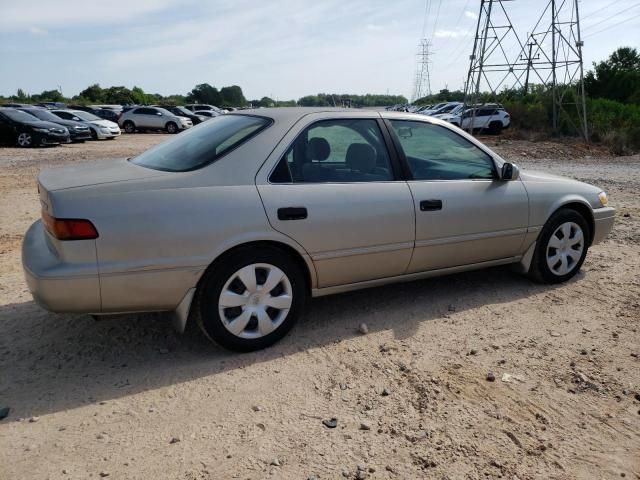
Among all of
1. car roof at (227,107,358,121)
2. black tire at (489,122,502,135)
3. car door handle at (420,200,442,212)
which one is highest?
black tire at (489,122,502,135)

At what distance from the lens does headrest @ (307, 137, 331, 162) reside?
378cm

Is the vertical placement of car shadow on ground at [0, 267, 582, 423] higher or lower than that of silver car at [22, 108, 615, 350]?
lower

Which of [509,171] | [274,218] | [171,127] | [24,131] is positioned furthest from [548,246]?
[171,127]

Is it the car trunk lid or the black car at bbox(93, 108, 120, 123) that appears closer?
the car trunk lid

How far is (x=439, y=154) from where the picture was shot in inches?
171

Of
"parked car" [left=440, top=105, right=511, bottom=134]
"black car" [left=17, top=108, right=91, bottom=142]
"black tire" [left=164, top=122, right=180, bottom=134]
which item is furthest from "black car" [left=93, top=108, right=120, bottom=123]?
"parked car" [left=440, top=105, right=511, bottom=134]

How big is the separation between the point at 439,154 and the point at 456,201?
1.43ft

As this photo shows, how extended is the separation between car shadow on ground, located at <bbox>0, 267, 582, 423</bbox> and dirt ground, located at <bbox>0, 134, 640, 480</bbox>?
1 centimetres

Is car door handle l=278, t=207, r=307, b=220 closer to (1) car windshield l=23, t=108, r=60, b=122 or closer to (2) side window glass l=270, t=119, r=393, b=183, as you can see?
(2) side window glass l=270, t=119, r=393, b=183

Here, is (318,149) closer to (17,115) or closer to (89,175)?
(89,175)

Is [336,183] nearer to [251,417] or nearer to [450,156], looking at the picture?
[450,156]

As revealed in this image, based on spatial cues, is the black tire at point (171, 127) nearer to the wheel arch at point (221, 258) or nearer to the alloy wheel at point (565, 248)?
the alloy wheel at point (565, 248)

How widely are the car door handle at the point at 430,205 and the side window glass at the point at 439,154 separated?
0.20 meters

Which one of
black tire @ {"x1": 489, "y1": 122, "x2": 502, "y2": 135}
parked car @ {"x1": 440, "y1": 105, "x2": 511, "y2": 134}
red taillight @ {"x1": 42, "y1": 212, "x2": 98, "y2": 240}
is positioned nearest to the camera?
red taillight @ {"x1": 42, "y1": 212, "x2": 98, "y2": 240}
